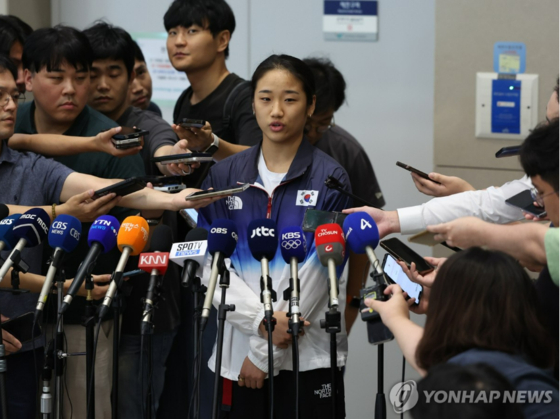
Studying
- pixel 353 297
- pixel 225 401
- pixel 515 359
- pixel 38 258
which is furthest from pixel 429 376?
pixel 353 297

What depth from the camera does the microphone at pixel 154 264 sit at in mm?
2018

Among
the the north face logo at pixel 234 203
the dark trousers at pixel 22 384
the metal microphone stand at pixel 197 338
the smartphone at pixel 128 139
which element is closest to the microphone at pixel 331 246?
the metal microphone stand at pixel 197 338

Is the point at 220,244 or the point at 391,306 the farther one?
the point at 220,244

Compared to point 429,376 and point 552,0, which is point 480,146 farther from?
point 429,376

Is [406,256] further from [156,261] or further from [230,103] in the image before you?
[230,103]

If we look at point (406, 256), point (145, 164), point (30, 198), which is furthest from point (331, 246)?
point (145, 164)

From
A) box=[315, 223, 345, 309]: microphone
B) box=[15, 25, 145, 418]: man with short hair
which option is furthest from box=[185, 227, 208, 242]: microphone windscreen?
box=[15, 25, 145, 418]: man with short hair

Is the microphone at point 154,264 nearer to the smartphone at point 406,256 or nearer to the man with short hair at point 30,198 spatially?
the man with short hair at point 30,198

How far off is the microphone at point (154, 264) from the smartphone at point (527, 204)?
977 millimetres

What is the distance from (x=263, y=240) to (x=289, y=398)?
0.65m

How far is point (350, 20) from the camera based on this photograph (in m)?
4.73

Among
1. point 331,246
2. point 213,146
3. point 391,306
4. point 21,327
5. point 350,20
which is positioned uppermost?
point 350,20

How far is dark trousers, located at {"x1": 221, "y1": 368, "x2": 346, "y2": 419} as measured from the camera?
8.10 feet

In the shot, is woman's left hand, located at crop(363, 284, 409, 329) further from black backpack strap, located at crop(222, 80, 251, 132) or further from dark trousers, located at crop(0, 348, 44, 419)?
black backpack strap, located at crop(222, 80, 251, 132)
